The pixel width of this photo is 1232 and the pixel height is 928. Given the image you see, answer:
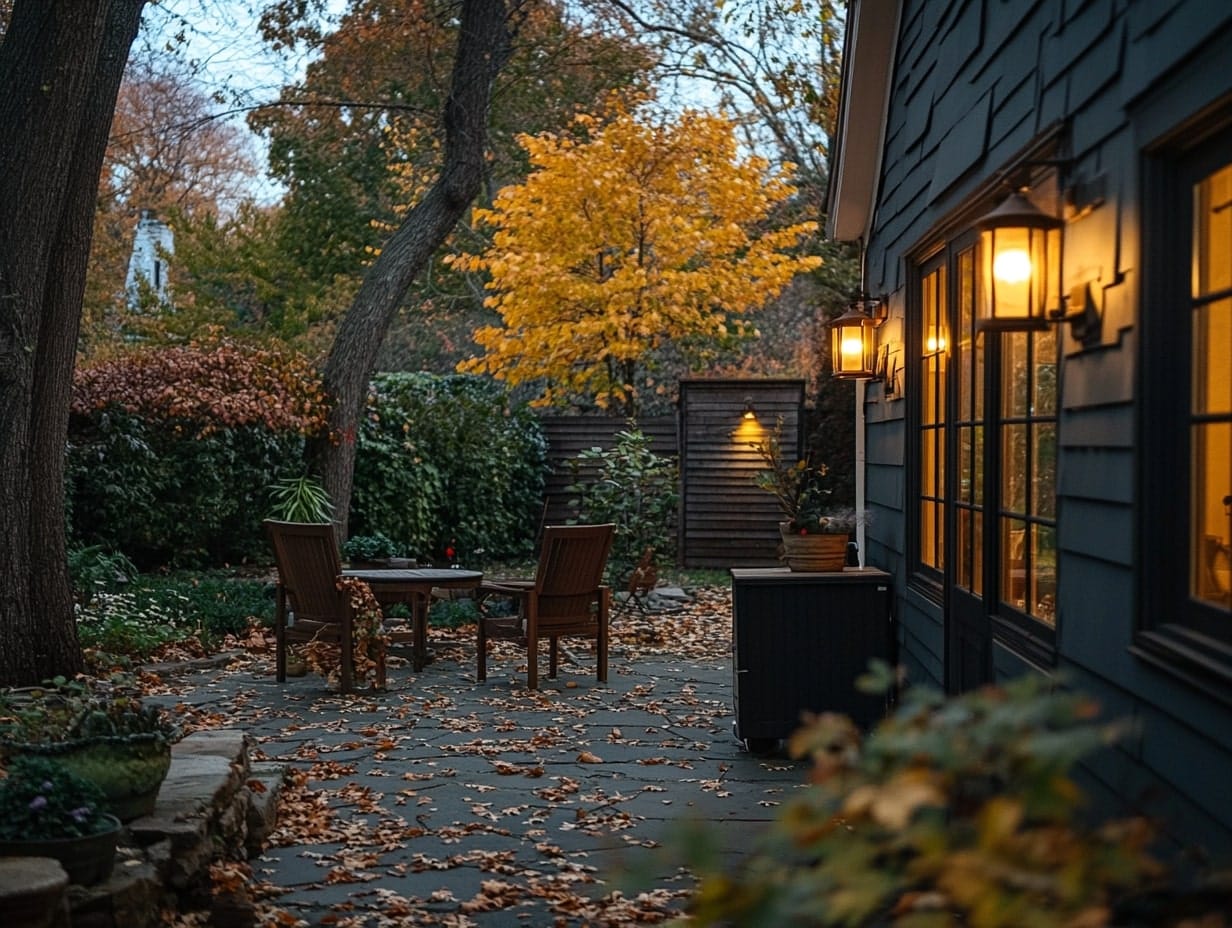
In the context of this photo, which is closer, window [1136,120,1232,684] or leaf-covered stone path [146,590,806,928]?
window [1136,120,1232,684]

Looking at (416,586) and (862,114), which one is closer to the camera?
(862,114)

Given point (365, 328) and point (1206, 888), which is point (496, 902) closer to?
point (1206, 888)

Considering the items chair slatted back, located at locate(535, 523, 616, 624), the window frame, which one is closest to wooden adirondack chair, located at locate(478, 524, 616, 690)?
chair slatted back, located at locate(535, 523, 616, 624)

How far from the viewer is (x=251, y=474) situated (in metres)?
12.4

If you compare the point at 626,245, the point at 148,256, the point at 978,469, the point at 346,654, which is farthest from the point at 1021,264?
the point at 148,256

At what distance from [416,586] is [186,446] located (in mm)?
4215

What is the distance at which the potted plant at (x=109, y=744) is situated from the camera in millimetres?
4203

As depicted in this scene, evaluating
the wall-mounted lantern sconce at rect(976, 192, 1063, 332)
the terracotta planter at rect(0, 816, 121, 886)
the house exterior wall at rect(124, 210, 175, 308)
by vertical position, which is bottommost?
the terracotta planter at rect(0, 816, 121, 886)

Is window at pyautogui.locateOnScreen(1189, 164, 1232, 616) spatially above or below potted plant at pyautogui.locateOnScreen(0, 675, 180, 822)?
above

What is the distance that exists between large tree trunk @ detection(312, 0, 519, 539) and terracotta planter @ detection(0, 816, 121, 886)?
29.3 ft

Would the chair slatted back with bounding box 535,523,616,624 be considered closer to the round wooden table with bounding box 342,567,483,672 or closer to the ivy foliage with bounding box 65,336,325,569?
the round wooden table with bounding box 342,567,483,672

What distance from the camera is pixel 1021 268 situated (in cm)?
379

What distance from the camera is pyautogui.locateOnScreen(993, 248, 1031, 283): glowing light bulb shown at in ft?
12.4

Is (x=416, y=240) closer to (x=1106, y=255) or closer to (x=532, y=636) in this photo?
(x=532, y=636)
